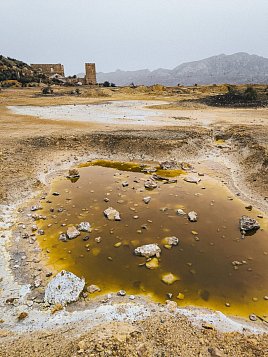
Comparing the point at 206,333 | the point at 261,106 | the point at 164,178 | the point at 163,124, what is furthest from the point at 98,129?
the point at 261,106

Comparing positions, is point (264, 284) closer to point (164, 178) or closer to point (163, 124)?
point (164, 178)

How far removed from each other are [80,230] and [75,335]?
3911mm

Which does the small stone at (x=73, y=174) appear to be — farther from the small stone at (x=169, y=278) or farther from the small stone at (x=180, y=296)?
the small stone at (x=180, y=296)

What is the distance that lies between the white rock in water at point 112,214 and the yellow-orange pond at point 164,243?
16 cm

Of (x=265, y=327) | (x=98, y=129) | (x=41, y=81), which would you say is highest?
(x=41, y=81)

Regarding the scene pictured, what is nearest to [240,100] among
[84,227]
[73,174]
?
[73,174]

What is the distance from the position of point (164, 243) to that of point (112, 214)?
2.20m

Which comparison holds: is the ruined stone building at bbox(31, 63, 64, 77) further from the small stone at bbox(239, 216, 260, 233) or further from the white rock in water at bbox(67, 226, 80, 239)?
the small stone at bbox(239, 216, 260, 233)

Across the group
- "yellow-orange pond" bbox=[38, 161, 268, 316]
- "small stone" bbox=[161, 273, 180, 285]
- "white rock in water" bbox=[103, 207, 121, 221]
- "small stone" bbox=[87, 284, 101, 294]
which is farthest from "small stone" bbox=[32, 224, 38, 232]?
"small stone" bbox=[161, 273, 180, 285]

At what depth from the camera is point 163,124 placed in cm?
1959

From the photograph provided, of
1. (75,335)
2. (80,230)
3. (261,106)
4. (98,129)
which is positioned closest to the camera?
(75,335)

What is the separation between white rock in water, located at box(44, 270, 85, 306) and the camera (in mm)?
6012

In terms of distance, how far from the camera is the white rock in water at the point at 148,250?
752cm

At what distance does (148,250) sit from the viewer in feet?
24.9
